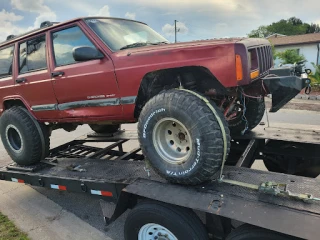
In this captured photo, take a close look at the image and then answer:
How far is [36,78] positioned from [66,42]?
724mm

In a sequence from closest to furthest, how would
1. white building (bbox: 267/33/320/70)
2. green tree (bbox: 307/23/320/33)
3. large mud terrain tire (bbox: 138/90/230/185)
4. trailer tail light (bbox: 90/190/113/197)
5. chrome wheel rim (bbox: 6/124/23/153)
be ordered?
1. large mud terrain tire (bbox: 138/90/230/185)
2. trailer tail light (bbox: 90/190/113/197)
3. chrome wheel rim (bbox: 6/124/23/153)
4. white building (bbox: 267/33/320/70)
5. green tree (bbox: 307/23/320/33)

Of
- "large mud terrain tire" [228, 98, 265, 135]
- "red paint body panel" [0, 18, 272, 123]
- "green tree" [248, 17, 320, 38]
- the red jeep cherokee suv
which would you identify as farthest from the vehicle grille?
"green tree" [248, 17, 320, 38]

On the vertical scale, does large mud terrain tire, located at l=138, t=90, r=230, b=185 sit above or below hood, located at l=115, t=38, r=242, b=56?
below

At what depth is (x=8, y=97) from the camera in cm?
470

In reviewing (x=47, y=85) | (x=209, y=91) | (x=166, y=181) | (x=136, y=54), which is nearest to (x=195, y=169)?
(x=166, y=181)

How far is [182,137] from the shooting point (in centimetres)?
301

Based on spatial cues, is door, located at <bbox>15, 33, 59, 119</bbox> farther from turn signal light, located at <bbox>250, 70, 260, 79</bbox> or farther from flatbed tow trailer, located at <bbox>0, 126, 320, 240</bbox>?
turn signal light, located at <bbox>250, 70, 260, 79</bbox>

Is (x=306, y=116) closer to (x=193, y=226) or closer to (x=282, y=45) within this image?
(x=193, y=226)

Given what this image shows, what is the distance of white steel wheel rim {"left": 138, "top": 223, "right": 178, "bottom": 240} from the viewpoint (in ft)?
9.24

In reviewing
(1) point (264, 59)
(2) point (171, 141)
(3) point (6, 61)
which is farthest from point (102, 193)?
(3) point (6, 61)

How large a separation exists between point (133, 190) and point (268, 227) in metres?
1.36

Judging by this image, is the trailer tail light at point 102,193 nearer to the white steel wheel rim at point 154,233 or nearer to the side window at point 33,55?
the white steel wheel rim at point 154,233

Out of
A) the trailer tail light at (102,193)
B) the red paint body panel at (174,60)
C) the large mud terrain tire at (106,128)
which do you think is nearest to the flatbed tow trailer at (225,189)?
the trailer tail light at (102,193)

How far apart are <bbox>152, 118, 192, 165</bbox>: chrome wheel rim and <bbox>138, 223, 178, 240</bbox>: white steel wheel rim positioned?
64 centimetres
